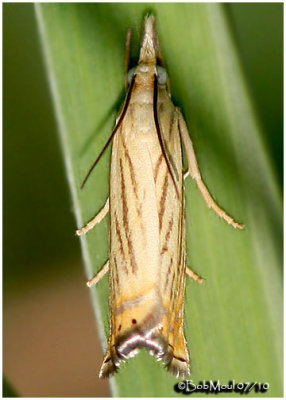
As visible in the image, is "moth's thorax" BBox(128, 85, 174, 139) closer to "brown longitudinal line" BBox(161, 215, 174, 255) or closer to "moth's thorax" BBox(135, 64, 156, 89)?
"moth's thorax" BBox(135, 64, 156, 89)

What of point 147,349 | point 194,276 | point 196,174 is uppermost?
point 196,174

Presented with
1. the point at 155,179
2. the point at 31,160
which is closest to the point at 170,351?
the point at 155,179

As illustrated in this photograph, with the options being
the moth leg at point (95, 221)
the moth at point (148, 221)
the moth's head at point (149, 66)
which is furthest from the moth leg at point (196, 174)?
the moth leg at point (95, 221)

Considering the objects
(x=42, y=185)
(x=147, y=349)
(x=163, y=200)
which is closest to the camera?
(x=147, y=349)

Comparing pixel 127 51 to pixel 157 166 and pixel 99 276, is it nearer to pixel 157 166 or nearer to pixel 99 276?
pixel 157 166

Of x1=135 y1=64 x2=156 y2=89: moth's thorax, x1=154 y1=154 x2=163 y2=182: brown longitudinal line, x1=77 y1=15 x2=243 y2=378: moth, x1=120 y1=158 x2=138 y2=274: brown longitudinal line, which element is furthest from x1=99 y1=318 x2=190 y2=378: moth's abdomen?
x1=135 y1=64 x2=156 y2=89: moth's thorax

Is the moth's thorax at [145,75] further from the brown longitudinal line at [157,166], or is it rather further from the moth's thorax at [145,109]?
the brown longitudinal line at [157,166]

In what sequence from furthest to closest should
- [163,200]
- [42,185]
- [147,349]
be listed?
1. [42,185]
2. [163,200]
3. [147,349]

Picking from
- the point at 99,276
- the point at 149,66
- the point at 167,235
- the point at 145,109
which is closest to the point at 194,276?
the point at 167,235

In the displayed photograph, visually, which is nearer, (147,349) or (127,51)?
(147,349)
